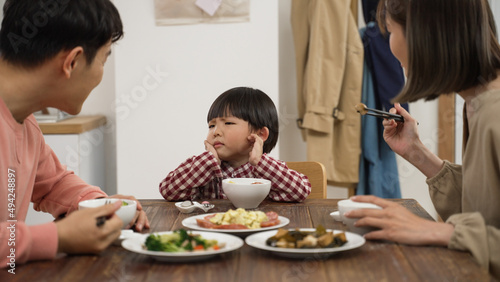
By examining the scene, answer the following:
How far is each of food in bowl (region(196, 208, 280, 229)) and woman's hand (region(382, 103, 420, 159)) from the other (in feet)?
1.71

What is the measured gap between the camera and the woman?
3.37 feet

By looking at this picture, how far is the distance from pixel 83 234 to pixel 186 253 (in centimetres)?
19

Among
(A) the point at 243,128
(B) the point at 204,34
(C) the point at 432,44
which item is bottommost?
(A) the point at 243,128

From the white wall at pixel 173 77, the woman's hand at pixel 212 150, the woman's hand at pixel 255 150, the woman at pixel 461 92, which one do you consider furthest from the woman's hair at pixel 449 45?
the white wall at pixel 173 77

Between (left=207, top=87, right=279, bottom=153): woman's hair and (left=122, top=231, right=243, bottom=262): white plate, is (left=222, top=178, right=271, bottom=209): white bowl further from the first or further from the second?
(left=207, top=87, right=279, bottom=153): woman's hair

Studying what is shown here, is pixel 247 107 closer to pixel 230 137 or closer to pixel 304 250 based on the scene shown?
pixel 230 137

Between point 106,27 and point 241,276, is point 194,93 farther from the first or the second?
point 241,276

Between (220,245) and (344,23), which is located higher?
(344,23)

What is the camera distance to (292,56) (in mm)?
3297

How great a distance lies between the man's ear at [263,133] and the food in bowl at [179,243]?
939 millimetres

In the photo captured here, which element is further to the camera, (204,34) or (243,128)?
(204,34)

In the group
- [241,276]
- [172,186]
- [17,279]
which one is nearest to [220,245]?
[241,276]

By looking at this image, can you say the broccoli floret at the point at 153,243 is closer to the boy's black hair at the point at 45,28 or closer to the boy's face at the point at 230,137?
the boy's black hair at the point at 45,28

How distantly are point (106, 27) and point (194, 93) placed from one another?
68.2 inches
